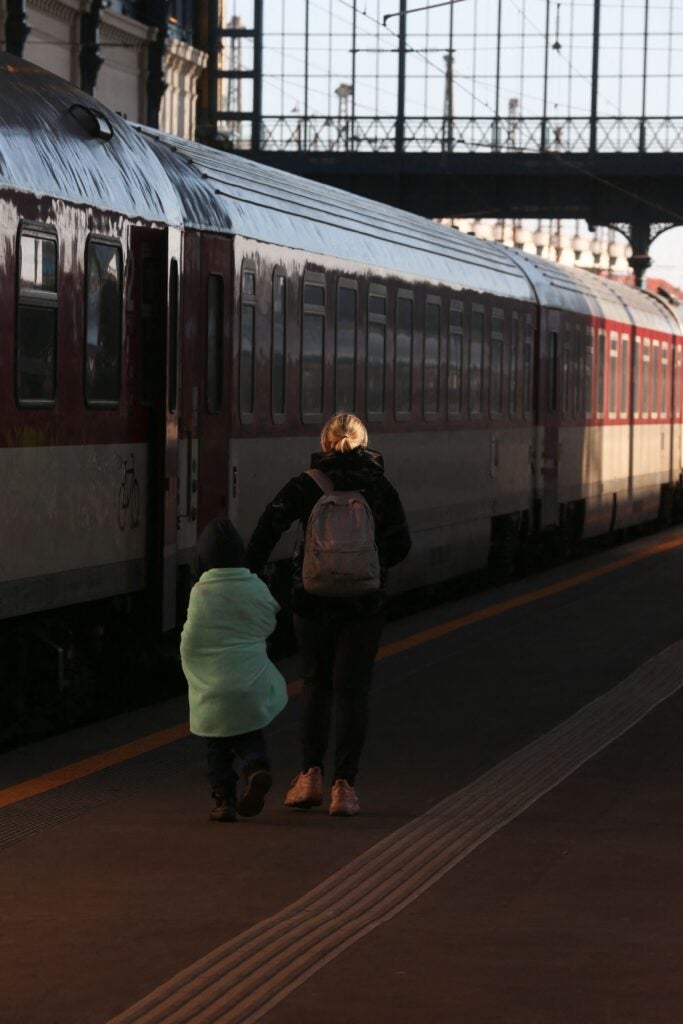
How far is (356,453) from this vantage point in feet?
32.9

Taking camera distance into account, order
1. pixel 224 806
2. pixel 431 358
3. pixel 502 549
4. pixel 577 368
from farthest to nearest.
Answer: pixel 577 368 < pixel 502 549 < pixel 431 358 < pixel 224 806

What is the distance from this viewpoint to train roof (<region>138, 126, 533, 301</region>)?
14.5 m

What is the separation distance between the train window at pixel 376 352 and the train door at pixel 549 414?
7.31 metres

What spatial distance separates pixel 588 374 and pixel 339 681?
66.5 ft

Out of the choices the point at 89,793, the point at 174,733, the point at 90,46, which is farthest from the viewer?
the point at 90,46

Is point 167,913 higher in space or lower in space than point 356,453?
lower

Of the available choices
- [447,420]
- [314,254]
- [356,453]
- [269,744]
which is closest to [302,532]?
[356,453]

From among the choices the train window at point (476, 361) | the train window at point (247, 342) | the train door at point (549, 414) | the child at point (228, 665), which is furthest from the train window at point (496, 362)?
the child at point (228, 665)

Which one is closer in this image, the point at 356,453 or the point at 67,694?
the point at 356,453

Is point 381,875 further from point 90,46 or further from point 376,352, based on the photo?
point 90,46

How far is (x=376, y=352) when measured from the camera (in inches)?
751

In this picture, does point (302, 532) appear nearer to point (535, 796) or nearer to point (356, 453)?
point (356, 453)

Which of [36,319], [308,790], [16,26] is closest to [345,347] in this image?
[36,319]

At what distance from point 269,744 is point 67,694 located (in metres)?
1.41
